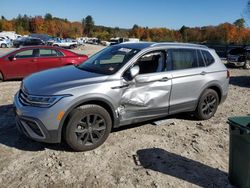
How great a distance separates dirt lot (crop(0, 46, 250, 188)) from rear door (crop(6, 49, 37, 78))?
16.0 feet

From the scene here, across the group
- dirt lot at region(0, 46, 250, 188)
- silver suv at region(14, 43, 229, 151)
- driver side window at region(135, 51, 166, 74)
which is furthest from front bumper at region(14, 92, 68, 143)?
driver side window at region(135, 51, 166, 74)

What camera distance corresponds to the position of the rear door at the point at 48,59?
34.6ft

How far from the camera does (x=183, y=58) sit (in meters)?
5.59

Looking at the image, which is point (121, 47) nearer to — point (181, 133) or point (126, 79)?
point (126, 79)

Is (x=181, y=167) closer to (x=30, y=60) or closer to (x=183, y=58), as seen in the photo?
(x=183, y=58)

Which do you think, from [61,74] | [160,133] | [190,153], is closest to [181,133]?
[160,133]

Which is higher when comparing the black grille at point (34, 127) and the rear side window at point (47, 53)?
the rear side window at point (47, 53)

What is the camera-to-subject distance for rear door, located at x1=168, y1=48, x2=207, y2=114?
535 cm

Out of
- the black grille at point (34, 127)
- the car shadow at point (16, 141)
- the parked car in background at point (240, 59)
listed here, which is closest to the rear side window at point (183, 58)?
the car shadow at point (16, 141)

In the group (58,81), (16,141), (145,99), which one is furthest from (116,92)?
(16,141)

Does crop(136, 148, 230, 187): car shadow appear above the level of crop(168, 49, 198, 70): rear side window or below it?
below

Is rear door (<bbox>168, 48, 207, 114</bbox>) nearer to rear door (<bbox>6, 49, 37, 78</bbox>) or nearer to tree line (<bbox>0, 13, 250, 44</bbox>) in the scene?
rear door (<bbox>6, 49, 37, 78</bbox>)

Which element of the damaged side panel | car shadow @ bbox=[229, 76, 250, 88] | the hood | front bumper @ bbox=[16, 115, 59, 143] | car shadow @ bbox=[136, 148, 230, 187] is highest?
the hood

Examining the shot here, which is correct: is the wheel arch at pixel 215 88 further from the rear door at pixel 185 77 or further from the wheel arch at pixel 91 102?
the wheel arch at pixel 91 102
